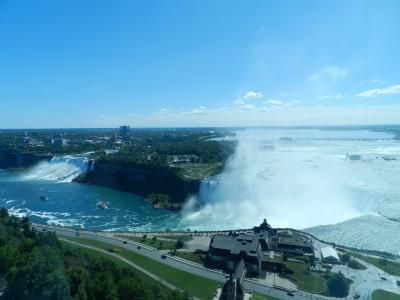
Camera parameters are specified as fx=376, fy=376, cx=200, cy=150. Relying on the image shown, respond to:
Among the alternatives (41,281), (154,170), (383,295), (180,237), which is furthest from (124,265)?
(154,170)

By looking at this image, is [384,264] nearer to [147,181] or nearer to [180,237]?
[180,237]

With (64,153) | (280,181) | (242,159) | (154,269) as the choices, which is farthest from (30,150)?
(154,269)

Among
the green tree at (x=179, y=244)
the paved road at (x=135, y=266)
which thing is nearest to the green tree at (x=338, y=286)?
→ the paved road at (x=135, y=266)

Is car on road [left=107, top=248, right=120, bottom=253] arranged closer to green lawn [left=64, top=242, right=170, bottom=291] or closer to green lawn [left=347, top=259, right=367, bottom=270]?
green lawn [left=64, top=242, right=170, bottom=291]

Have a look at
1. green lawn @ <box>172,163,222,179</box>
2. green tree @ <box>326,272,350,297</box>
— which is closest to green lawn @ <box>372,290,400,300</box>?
green tree @ <box>326,272,350,297</box>

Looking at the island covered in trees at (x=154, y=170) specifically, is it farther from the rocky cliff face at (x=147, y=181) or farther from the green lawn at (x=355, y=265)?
the green lawn at (x=355, y=265)
